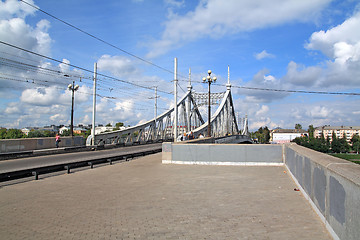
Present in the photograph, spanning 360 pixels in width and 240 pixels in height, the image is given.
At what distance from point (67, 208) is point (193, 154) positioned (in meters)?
8.82

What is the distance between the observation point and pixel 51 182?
9766 millimetres

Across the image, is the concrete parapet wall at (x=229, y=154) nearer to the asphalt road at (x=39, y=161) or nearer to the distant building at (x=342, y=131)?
the asphalt road at (x=39, y=161)

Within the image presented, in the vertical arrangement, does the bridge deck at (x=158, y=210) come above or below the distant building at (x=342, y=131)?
below

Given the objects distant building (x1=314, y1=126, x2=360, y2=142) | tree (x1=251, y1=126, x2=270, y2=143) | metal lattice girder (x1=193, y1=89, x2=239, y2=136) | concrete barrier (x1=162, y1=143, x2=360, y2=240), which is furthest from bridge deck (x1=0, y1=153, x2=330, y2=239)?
distant building (x1=314, y1=126, x2=360, y2=142)

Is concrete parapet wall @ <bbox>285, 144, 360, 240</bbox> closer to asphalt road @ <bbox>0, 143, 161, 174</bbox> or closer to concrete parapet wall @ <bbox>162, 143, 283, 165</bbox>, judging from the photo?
concrete parapet wall @ <bbox>162, 143, 283, 165</bbox>

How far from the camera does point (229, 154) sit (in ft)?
46.4

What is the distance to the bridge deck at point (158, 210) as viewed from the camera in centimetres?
473

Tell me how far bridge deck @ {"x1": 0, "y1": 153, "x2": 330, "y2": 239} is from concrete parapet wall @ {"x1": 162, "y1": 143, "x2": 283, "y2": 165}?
4.14m

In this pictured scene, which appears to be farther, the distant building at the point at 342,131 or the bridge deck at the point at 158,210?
the distant building at the point at 342,131

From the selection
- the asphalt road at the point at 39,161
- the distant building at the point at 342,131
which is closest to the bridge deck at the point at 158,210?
the asphalt road at the point at 39,161

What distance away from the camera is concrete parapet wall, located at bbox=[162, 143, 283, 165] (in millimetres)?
13867

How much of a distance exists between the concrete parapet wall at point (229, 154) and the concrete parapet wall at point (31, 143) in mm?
13448

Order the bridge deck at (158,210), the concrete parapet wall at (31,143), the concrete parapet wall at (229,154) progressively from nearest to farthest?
the bridge deck at (158,210) → the concrete parapet wall at (229,154) → the concrete parapet wall at (31,143)

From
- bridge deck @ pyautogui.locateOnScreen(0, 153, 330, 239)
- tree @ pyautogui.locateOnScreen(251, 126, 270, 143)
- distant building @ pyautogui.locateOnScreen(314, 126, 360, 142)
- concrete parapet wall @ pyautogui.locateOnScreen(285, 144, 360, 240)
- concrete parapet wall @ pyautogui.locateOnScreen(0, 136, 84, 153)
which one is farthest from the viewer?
distant building @ pyautogui.locateOnScreen(314, 126, 360, 142)
